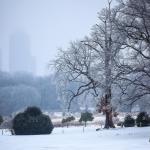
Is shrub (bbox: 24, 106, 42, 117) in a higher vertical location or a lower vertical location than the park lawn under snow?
higher

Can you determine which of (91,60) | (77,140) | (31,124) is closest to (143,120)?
(91,60)

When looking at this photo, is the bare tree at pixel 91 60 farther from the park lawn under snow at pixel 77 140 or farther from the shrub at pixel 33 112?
the park lawn under snow at pixel 77 140

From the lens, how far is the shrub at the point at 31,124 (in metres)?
34.9

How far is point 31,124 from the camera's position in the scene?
115ft

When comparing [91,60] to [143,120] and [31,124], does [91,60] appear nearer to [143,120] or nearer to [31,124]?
[143,120]

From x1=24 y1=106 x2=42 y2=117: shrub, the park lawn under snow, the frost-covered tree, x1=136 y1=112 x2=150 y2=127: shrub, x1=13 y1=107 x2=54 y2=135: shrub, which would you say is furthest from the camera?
x1=136 y1=112 x2=150 y2=127: shrub

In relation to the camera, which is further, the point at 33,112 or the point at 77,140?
the point at 33,112

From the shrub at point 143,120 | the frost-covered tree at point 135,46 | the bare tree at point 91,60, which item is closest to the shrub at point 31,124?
the bare tree at point 91,60

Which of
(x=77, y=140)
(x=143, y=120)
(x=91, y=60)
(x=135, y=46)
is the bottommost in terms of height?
(x=77, y=140)

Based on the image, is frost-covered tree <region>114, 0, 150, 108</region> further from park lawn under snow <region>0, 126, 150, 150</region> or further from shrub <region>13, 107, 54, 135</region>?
shrub <region>13, 107, 54, 135</region>

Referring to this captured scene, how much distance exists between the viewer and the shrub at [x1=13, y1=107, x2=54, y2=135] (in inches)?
1373

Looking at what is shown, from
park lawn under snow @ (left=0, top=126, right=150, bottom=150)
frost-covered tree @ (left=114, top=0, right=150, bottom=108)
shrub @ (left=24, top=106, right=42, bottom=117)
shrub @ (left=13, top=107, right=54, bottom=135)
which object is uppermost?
frost-covered tree @ (left=114, top=0, right=150, bottom=108)

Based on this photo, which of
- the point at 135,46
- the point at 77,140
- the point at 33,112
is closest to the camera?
the point at 77,140

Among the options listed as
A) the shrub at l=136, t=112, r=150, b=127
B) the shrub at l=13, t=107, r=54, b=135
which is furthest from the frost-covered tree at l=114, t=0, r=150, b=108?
the shrub at l=13, t=107, r=54, b=135
